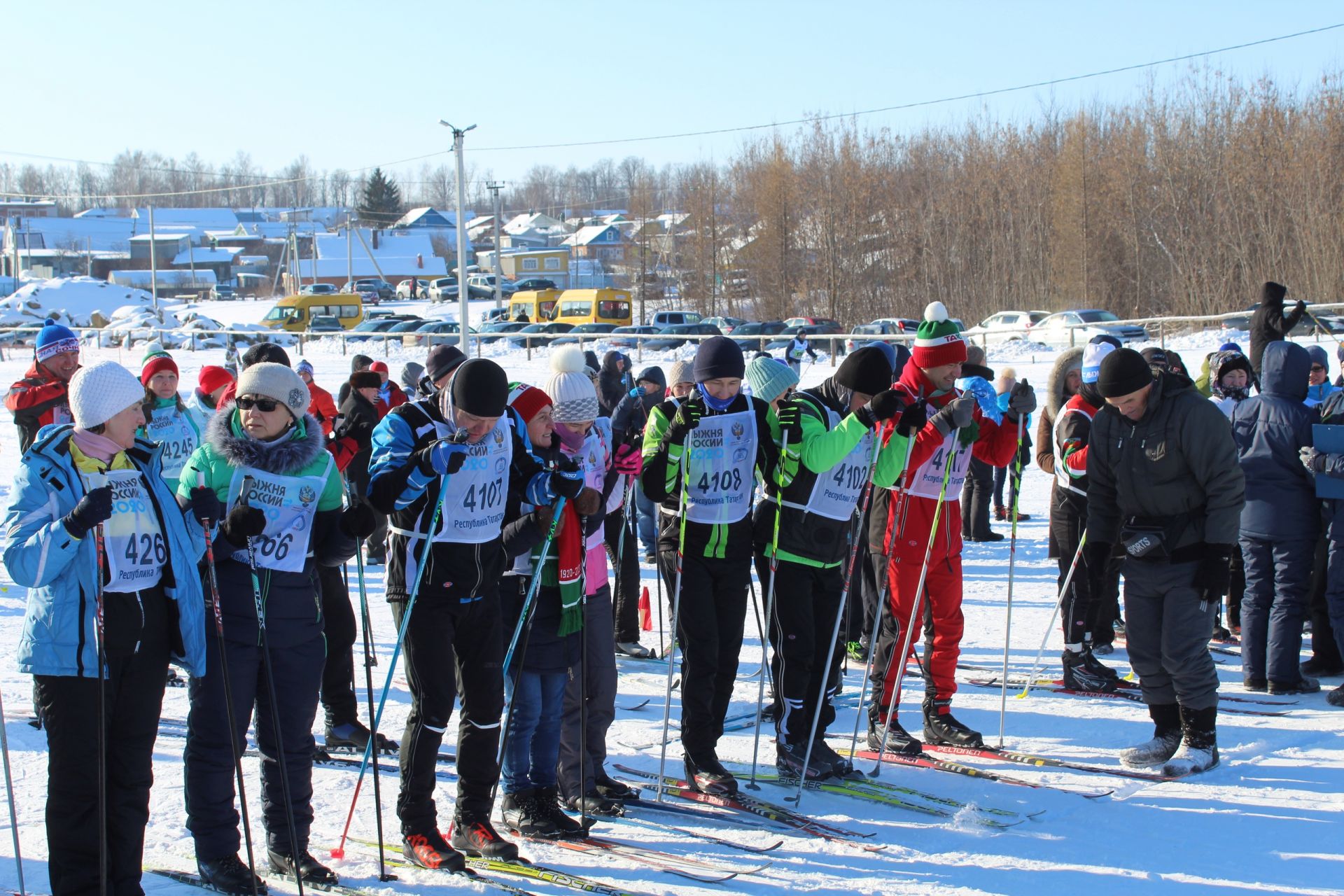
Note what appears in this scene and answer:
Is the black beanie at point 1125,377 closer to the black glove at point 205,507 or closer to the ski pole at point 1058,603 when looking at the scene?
the ski pole at point 1058,603

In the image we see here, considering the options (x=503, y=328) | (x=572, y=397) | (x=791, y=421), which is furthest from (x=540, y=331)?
(x=572, y=397)

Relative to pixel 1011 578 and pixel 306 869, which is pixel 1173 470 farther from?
pixel 306 869

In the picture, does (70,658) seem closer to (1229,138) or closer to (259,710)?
(259,710)

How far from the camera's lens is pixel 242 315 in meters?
58.3

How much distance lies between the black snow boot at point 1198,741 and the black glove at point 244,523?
13.1 feet

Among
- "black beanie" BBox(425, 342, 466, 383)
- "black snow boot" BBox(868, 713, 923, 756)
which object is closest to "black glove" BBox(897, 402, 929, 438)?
"black snow boot" BBox(868, 713, 923, 756)

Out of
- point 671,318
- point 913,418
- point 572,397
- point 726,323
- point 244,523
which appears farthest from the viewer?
point 726,323

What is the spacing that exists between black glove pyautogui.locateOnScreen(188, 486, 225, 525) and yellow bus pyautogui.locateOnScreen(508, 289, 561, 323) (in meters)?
41.5

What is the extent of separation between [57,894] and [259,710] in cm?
79

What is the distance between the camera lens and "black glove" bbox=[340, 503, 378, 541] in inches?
155

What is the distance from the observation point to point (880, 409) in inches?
186

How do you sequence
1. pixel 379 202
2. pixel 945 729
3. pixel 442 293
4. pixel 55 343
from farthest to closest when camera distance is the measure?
pixel 379 202 → pixel 442 293 → pixel 55 343 → pixel 945 729

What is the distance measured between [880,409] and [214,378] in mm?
4172

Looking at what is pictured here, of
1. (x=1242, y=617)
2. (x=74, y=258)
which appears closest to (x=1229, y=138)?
(x=1242, y=617)
